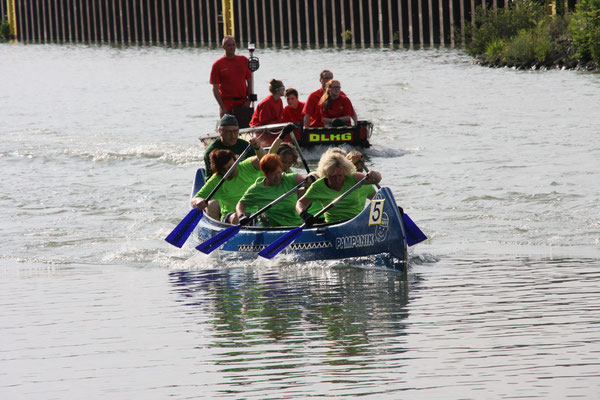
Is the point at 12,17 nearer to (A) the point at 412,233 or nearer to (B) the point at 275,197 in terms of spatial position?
(B) the point at 275,197

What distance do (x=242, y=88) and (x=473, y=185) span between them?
4434 millimetres

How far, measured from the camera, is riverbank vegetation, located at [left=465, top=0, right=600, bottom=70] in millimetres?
33094

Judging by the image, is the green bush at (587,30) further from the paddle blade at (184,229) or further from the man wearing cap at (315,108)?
the paddle blade at (184,229)

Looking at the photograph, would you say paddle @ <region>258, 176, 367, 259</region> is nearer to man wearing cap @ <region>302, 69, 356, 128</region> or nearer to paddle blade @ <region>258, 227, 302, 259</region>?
paddle blade @ <region>258, 227, 302, 259</region>

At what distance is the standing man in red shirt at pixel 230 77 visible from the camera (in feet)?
59.9

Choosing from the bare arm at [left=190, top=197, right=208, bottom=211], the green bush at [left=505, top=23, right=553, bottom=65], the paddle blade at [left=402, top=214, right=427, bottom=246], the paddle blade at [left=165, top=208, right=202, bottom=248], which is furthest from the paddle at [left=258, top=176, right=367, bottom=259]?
the green bush at [left=505, top=23, right=553, bottom=65]

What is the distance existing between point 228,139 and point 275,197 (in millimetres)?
1191

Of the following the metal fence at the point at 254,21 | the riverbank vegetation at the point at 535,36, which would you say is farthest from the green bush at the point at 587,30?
the metal fence at the point at 254,21

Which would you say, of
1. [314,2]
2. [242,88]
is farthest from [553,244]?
[314,2]

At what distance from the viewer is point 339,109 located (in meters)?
19.0

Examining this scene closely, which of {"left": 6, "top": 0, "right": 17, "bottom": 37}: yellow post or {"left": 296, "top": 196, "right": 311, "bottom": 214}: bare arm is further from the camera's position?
{"left": 6, "top": 0, "right": 17, "bottom": 37}: yellow post

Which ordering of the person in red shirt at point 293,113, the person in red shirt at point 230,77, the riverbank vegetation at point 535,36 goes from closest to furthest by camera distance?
1. the person in red shirt at point 230,77
2. the person in red shirt at point 293,113
3. the riverbank vegetation at point 535,36

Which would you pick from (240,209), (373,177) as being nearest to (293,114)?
(240,209)

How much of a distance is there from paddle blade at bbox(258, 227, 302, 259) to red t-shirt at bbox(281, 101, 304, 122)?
27.4ft
